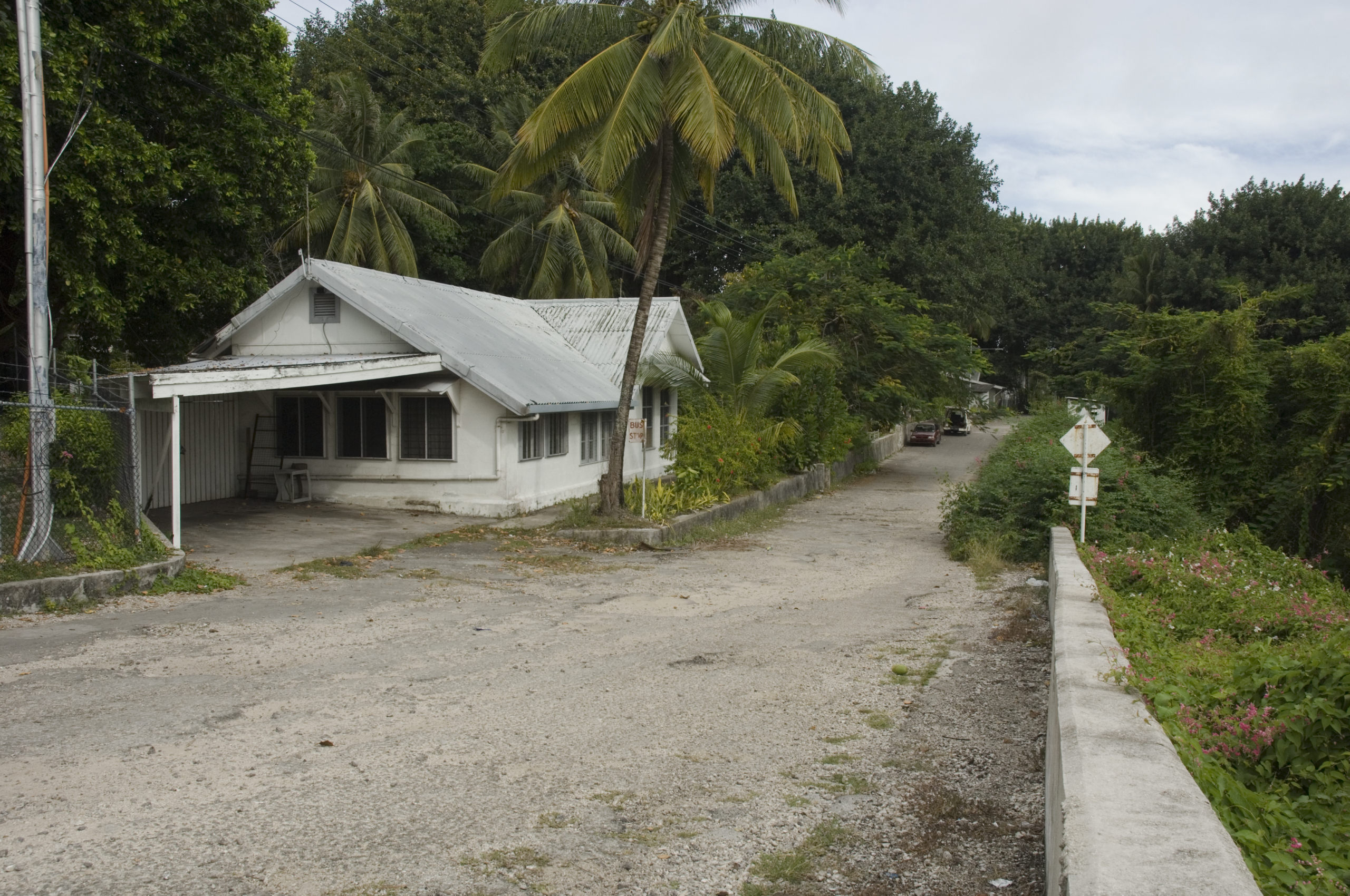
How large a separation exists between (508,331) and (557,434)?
11.0ft

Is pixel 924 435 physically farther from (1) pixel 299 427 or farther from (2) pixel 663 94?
(2) pixel 663 94

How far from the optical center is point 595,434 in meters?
23.2

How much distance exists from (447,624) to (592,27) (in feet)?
32.2

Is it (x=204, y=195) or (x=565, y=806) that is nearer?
(x=565, y=806)

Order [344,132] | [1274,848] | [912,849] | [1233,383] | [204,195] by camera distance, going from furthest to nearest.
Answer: [344,132] < [1233,383] < [204,195] < [912,849] < [1274,848]

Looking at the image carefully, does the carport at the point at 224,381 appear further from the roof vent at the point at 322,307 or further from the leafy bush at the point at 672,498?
the leafy bush at the point at 672,498

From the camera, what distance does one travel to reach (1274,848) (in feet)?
13.5

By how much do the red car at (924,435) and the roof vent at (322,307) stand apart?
37310 mm

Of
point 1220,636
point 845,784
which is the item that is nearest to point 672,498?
point 1220,636

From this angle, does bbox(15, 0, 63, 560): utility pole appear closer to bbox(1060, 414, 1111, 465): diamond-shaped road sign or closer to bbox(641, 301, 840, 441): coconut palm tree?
bbox(1060, 414, 1111, 465): diamond-shaped road sign

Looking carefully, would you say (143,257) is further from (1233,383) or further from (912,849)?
(1233,383)

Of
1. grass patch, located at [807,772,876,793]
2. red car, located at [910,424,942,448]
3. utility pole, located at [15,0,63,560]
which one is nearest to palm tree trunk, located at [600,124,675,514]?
utility pole, located at [15,0,63,560]

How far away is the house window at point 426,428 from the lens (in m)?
18.7

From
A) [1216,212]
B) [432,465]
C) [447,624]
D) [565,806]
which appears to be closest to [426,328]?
[432,465]
